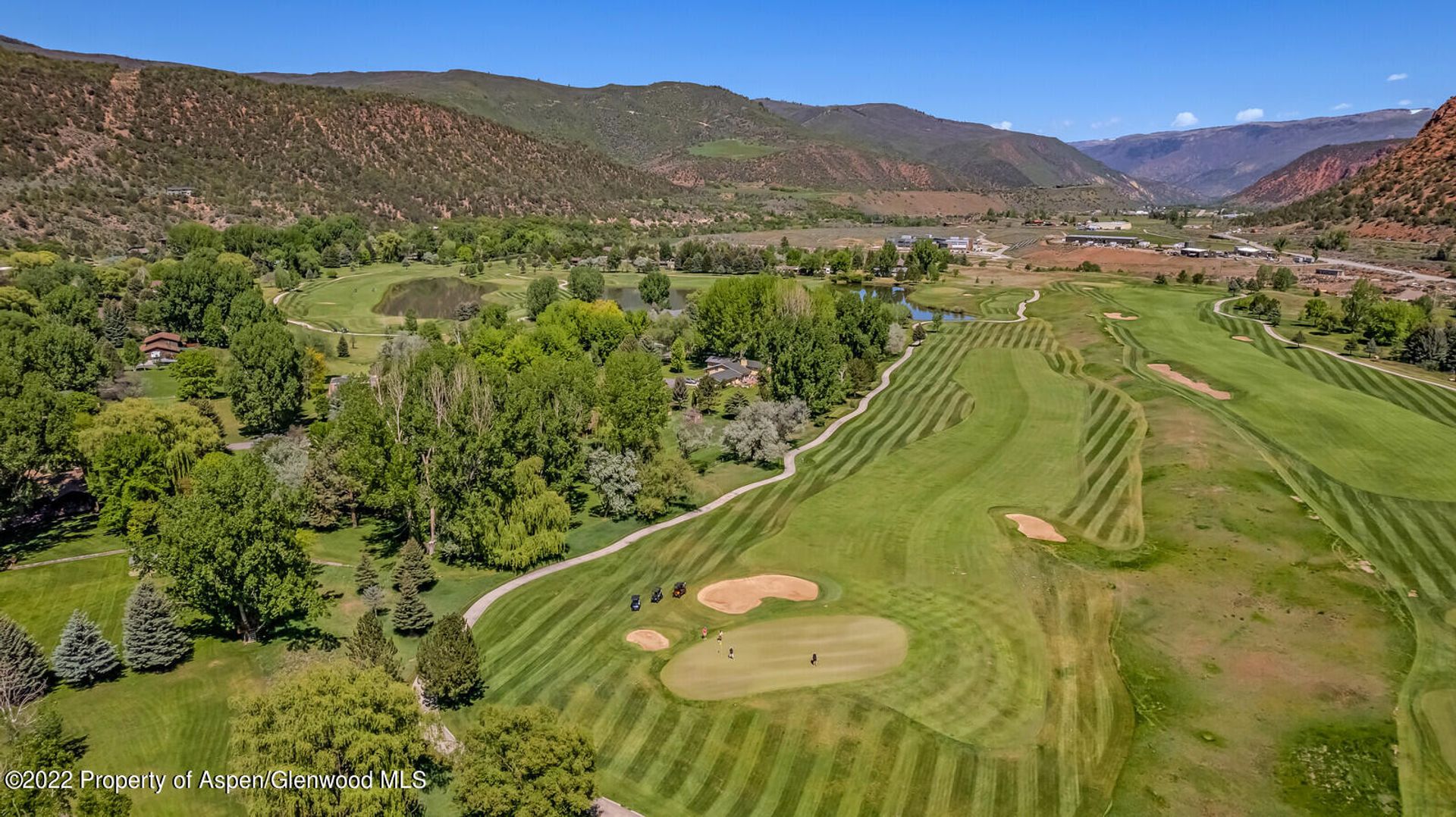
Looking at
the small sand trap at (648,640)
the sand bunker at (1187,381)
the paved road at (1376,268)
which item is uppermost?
the paved road at (1376,268)

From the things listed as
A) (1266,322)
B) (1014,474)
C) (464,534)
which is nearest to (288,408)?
(464,534)

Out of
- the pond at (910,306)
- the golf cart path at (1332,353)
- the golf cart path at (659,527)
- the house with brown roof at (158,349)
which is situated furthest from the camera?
the pond at (910,306)

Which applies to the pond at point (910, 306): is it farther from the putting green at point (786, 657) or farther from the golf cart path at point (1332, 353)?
the putting green at point (786, 657)

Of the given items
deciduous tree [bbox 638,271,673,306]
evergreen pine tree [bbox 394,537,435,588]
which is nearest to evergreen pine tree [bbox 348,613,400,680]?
evergreen pine tree [bbox 394,537,435,588]

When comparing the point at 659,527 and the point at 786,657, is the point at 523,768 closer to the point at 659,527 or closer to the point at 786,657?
the point at 786,657

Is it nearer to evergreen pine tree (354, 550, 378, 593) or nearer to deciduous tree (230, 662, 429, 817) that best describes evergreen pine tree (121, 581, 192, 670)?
evergreen pine tree (354, 550, 378, 593)

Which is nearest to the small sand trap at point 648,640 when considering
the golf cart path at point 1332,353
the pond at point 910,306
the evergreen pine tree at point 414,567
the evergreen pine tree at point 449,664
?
the evergreen pine tree at point 449,664

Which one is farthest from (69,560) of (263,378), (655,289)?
(655,289)

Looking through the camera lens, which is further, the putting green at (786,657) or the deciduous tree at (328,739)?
the putting green at (786,657)
